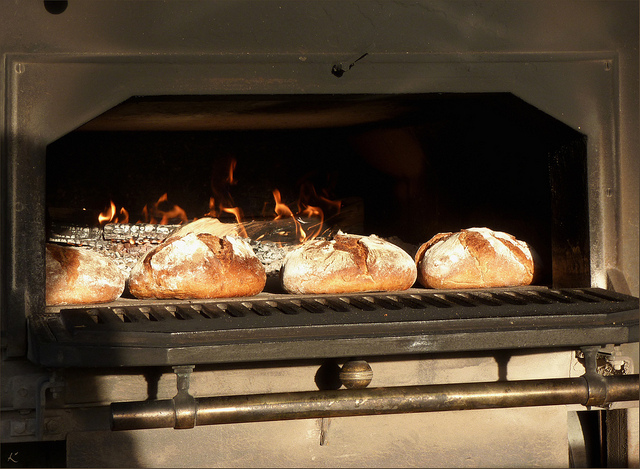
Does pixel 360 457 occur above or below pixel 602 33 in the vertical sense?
below

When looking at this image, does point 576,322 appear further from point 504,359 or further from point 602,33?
point 602,33

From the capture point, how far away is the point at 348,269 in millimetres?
2287

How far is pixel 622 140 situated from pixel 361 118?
3.19ft

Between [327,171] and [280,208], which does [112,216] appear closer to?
[280,208]

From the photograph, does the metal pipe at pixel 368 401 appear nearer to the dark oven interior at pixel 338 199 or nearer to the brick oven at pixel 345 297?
the brick oven at pixel 345 297

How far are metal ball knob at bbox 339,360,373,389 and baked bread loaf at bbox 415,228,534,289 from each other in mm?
646

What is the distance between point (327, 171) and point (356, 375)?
1653mm

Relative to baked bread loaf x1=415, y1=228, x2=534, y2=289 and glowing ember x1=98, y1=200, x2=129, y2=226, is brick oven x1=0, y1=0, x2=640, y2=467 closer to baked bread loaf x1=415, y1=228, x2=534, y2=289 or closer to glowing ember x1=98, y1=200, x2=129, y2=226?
baked bread loaf x1=415, y1=228, x2=534, y2=289

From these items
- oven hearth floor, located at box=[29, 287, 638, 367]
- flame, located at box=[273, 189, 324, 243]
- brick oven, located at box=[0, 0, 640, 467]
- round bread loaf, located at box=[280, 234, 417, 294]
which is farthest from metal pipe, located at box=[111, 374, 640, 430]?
flame, located at box=[273, 189, 324, 243]

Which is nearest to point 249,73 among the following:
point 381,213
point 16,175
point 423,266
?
point 16,175

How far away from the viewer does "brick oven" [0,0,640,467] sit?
1807mm

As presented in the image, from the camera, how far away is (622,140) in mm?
2285

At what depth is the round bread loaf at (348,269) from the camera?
2291mm

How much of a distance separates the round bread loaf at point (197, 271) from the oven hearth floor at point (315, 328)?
10 cm
